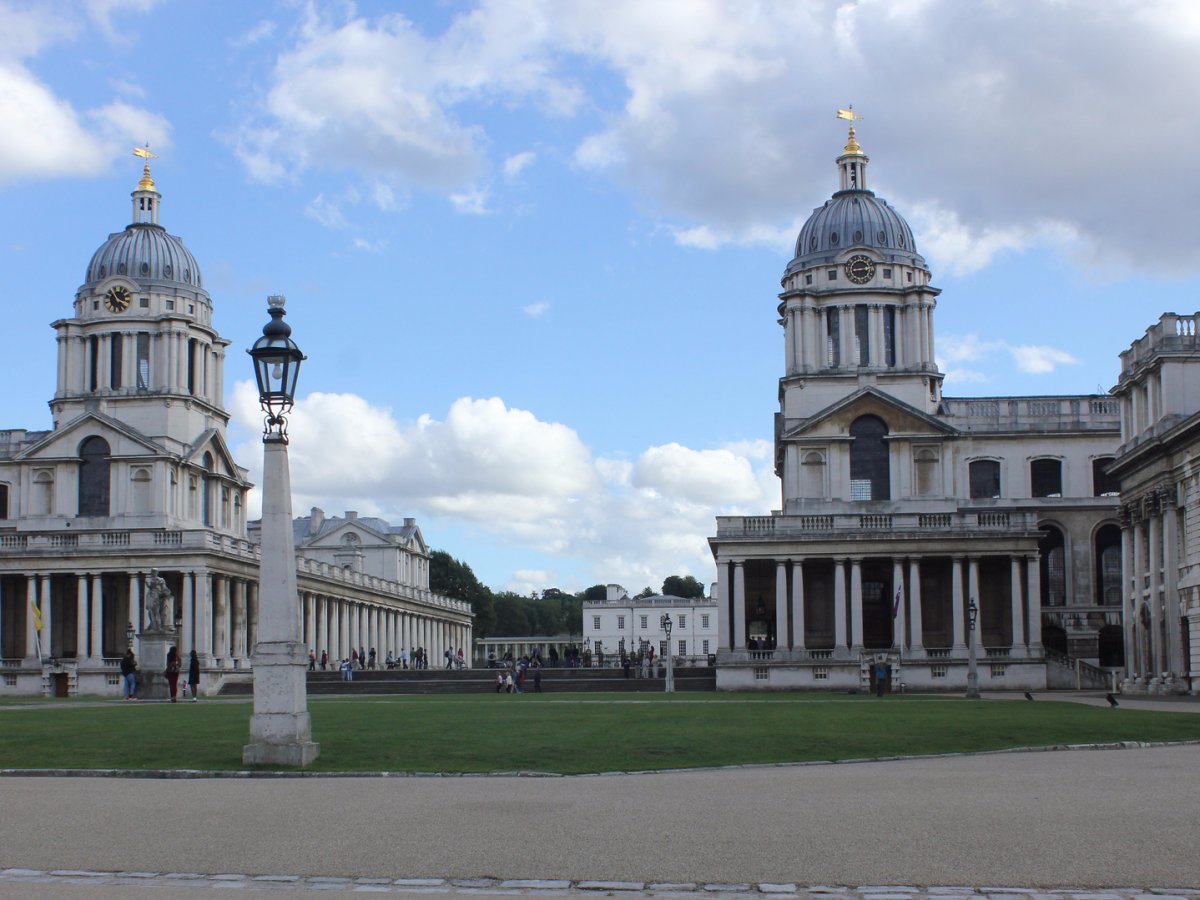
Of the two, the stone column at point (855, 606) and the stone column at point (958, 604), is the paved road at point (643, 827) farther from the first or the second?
the stone column at point (958, 604)

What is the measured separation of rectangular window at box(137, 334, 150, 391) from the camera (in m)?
101

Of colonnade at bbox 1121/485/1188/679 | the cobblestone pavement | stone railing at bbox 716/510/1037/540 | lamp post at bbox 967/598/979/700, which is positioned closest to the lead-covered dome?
stone railing at bbox 716/510/1037/540

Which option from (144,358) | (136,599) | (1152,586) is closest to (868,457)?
(1152,586)

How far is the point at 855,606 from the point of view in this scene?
8281 centimetres

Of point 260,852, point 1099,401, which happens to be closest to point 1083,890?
point 260,852

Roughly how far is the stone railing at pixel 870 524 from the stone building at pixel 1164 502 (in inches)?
339

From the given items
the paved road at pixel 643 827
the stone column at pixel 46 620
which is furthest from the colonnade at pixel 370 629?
the paved road at pixel 643 827

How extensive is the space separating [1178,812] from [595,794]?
24.0 ft

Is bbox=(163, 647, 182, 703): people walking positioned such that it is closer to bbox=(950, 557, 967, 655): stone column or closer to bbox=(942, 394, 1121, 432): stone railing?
bbox=(950, 557, 967, 655): stone column

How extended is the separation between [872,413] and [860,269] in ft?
30.3

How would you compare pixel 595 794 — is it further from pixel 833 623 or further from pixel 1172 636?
pixel 833 623

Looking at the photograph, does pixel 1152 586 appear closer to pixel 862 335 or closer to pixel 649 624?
pixel 862 335

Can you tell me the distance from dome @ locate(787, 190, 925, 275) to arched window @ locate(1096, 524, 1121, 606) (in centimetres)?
1913

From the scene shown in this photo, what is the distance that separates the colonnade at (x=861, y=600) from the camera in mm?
81312
